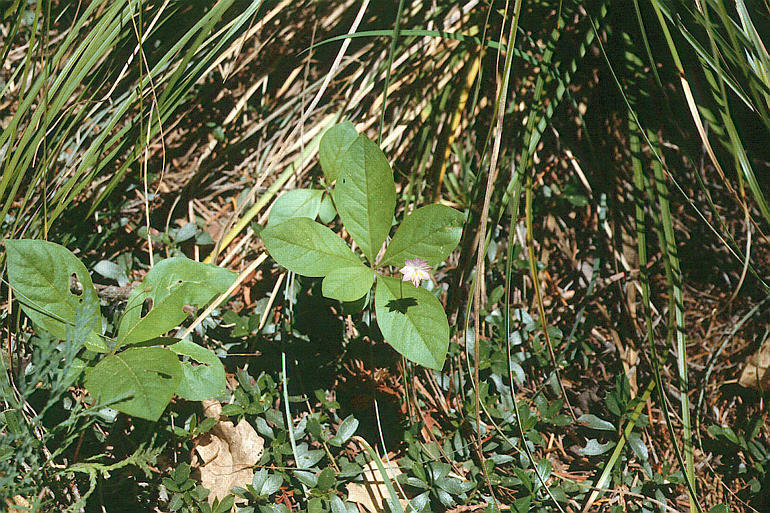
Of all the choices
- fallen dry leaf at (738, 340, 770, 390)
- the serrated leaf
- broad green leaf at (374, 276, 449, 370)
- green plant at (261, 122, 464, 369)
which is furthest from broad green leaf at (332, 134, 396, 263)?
fallen dry leaf at (738, 340, 770, 390)

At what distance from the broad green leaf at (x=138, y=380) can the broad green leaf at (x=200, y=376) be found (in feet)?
0.23

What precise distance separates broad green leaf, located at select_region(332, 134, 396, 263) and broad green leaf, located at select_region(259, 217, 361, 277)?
0.18 feet

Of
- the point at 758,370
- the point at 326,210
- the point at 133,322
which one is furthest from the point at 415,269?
the point at 758,370

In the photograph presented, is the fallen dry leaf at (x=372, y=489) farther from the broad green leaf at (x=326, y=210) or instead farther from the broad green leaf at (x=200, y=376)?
the broad green leaf at (x=326, y=210)

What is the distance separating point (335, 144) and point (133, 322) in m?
0.62

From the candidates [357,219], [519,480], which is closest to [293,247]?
[357,219]

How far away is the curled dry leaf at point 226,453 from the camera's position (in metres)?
1.42

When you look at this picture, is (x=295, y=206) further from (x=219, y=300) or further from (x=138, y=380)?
(x=138, y=380)

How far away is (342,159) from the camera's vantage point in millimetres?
1357

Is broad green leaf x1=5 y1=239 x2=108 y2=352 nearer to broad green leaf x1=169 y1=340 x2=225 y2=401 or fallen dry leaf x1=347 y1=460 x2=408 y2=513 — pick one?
broad green leaf x1=169 y1=340 x2=225 y2=401

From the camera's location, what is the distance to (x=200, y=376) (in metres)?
1.27

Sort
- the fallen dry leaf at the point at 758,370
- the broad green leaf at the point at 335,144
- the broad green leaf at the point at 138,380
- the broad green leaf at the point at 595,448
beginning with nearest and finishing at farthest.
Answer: the broad green leaf at the point at 138,380 < the broad green leaf at the point at 335,144 < the broad green leaf at the point at 595,448 < the fallen dry leaf at the point at 758,370

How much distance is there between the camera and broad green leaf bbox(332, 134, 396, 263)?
51.0 inches

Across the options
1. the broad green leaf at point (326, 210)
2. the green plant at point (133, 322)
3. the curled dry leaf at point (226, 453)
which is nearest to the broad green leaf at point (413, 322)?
the broad green leaf at point (326, 210)
